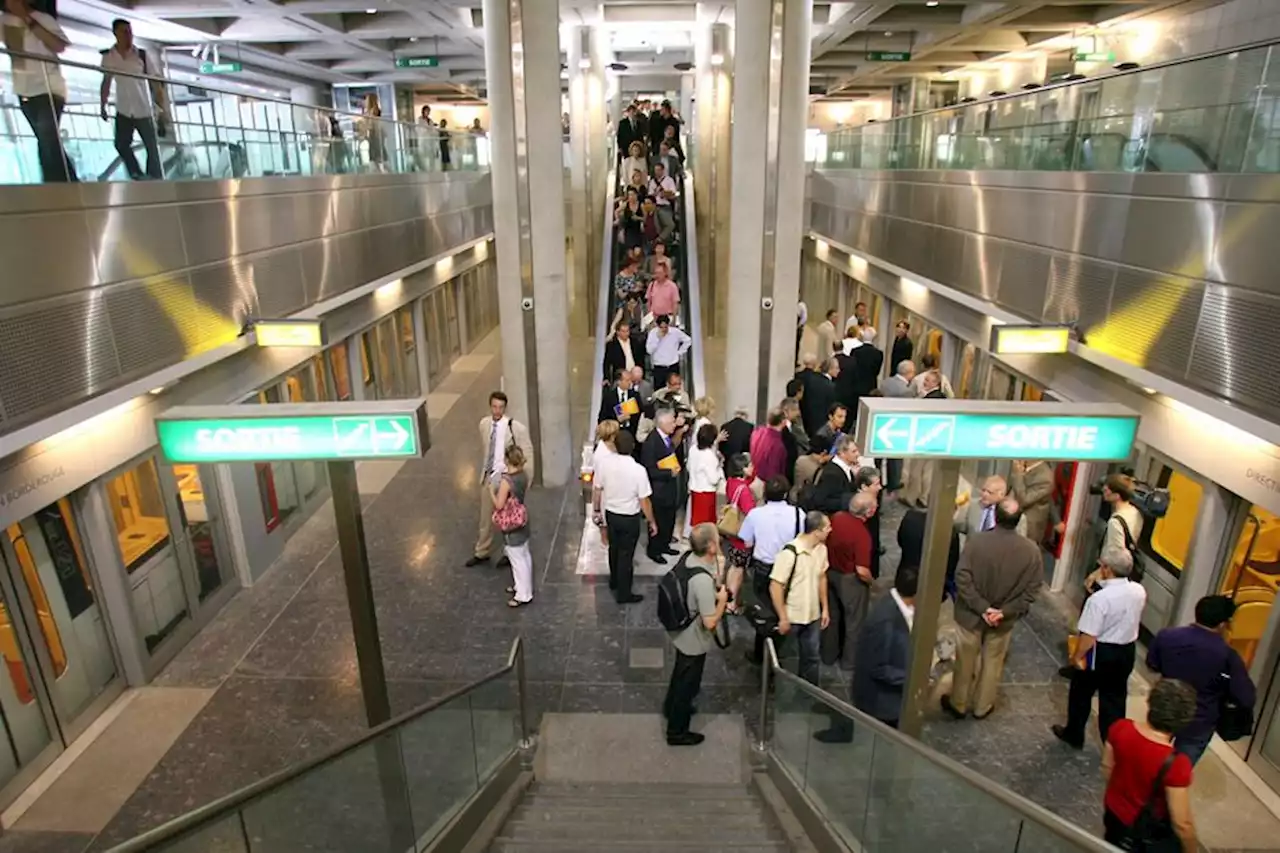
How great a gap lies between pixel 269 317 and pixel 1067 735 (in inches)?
347

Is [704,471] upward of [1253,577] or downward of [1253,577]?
upward

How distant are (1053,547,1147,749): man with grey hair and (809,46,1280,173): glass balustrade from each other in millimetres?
2953

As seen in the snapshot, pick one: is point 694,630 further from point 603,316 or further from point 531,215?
point 603,316

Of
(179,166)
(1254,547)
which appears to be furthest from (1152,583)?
(179,166)

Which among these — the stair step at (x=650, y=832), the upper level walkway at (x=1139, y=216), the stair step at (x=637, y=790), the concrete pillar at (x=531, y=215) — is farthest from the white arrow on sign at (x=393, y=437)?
the concrete pillar at (x=531, y=215)

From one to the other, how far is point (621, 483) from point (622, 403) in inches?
78.5

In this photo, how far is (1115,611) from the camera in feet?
18.1

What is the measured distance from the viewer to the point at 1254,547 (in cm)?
629

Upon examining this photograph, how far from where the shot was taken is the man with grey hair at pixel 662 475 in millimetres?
8141

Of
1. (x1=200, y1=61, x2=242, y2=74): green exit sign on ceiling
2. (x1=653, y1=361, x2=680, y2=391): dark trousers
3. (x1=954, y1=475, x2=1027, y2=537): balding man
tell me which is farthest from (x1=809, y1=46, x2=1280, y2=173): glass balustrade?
(x1=200, y1=61, x2=242, y2=74): green exit sign on ceiling

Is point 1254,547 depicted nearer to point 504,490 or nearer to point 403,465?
point 504,490

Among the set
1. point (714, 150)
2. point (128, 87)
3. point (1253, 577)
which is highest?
point (128, 87)

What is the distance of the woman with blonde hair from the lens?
7.84 metres

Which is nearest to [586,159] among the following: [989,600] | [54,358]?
[54,358]
